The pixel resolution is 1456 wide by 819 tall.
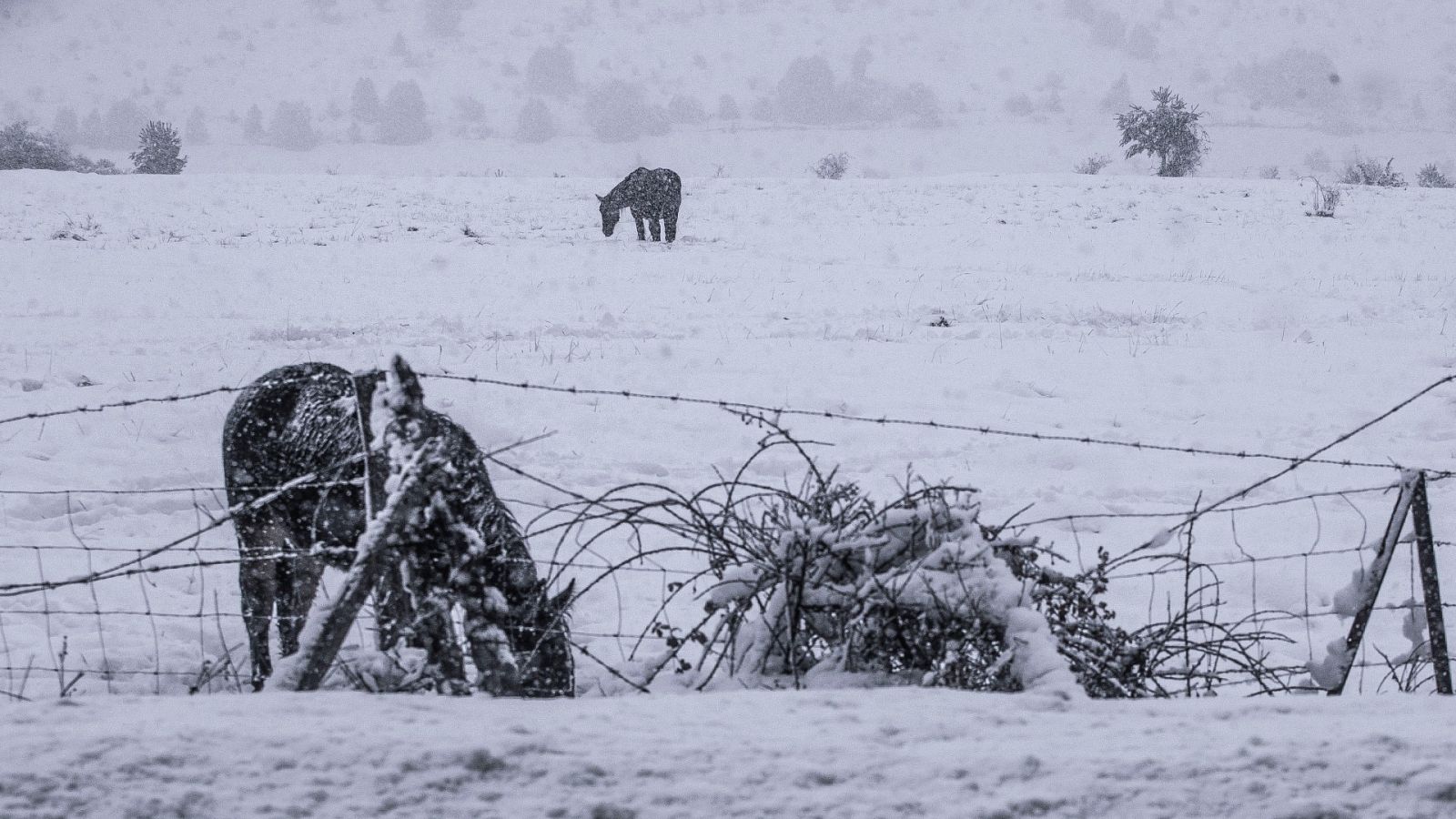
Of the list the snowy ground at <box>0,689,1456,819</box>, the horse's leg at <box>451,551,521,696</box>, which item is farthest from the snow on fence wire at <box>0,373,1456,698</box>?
the snowy ground at <box>0,689,1456,819</box>

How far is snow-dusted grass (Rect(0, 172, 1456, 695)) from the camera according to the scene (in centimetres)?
620

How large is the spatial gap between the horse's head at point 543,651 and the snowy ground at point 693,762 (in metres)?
0.71

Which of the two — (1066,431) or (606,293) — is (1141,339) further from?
(606,293)

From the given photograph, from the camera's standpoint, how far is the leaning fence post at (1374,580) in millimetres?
3305

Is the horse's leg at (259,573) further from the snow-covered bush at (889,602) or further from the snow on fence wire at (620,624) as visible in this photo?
the snow-covered bush at (889,602)

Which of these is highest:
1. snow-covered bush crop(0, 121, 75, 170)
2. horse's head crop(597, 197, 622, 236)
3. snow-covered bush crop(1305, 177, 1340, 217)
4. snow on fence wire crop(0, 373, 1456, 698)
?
snow-covered bush crop(0, 121, 75, 170)

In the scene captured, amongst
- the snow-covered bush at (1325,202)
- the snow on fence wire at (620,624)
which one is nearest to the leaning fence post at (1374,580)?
the snow on fence wire at (620,624)

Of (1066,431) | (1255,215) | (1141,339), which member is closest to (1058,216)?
(1255,215)

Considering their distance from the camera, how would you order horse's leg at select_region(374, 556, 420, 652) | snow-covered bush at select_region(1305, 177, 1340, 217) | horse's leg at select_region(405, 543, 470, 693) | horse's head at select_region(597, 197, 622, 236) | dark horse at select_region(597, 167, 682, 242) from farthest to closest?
1. snow-covered bush at select_region(1305, 177, 1340, 217)
2. horse's head at select_region(597, 197, 622, 236)
3. dark horse at select_region(597, 167, 682, 242)
4. horse's leg at select_region(374, 556, 420, 652)
5. horse's leg at select_region(405, 543, 470, 693)

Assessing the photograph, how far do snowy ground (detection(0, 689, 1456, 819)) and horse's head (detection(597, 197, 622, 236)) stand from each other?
20.9 m

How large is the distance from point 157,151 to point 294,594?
210ft

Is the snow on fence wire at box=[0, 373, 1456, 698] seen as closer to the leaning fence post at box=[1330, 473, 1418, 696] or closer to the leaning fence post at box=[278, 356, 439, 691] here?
the leaning fence post at box=[1330, 473, 1418, 696]

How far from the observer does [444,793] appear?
6.58 ft

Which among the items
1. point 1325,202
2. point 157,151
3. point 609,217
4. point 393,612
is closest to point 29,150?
point 157,151
